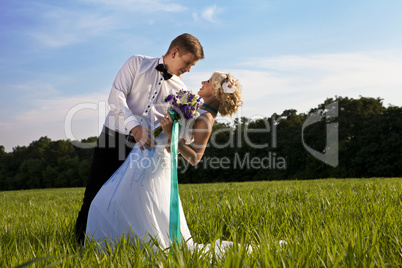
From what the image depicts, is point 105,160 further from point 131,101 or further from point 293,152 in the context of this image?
point 293,152

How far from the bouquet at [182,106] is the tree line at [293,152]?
93.5 ft

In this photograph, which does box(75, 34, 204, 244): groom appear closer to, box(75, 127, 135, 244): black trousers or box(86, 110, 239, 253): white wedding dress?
box(75, 127, 135, 244): black trousers

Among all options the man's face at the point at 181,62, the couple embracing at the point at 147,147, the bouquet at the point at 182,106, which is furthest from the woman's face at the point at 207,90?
the bouquet at the point at 182,106

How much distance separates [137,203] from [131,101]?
4.81 feet

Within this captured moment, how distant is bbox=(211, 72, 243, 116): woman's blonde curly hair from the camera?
12.3 feet

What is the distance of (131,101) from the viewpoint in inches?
156

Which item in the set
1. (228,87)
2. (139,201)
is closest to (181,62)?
(228,87)

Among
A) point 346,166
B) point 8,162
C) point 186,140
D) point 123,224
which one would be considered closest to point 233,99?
point 186,140

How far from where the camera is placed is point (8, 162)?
202 feet

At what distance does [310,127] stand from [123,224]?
139 ft

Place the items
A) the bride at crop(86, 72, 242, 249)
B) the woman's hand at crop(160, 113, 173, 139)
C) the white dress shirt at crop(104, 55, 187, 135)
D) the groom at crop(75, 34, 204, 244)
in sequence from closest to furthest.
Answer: the bride at crop(86, 72, 242, 249)
the woman's hand at crop(160, 113, 173, 139)
the groom at crop(75, 34, 204, 244)
the white dress shirt at crop(104, 55, 187, 135)

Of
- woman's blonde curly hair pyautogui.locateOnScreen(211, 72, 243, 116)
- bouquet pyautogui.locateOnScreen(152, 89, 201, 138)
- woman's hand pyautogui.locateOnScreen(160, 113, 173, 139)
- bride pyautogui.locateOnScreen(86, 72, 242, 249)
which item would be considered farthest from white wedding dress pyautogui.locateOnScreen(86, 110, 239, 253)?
woman's blonde curly hair pyautogui.locateOnScreen(211, 72, 243, 116)

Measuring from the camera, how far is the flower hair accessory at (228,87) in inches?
146

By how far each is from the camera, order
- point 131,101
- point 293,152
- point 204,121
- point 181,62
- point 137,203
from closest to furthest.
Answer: point 137,203 → point 204,121 → point 181,62 → point 131,101 → point 293,152
